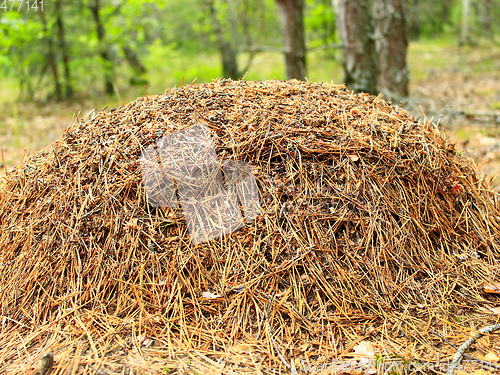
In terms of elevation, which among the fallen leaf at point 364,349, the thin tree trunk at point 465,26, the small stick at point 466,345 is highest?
the thin tree trunk at point 465,26

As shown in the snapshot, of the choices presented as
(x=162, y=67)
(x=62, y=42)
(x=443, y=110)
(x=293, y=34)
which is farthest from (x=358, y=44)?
(x=162, y=67)

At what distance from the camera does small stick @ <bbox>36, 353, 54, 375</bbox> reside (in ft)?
5.09

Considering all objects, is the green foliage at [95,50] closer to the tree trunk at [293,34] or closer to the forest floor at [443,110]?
the tree trunk at [293,34]

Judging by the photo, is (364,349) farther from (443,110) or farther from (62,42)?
(62,42)

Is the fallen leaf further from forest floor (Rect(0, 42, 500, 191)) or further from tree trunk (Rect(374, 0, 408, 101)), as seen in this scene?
tree trunk (Rect(374, 0, 408, 101))

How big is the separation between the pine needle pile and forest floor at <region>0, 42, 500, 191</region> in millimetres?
682

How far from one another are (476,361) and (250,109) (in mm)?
1933

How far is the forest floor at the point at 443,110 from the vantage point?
4.47m

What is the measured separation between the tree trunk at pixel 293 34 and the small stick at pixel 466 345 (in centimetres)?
507

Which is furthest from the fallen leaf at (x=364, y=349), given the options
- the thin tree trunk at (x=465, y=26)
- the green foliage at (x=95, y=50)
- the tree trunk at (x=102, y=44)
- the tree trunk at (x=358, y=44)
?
the thin tree trunk at (x=465, y=26)

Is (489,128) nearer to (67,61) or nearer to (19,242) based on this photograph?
(19,242)

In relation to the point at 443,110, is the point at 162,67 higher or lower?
higher

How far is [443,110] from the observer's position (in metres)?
5.21

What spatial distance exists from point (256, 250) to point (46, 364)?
1.16m
